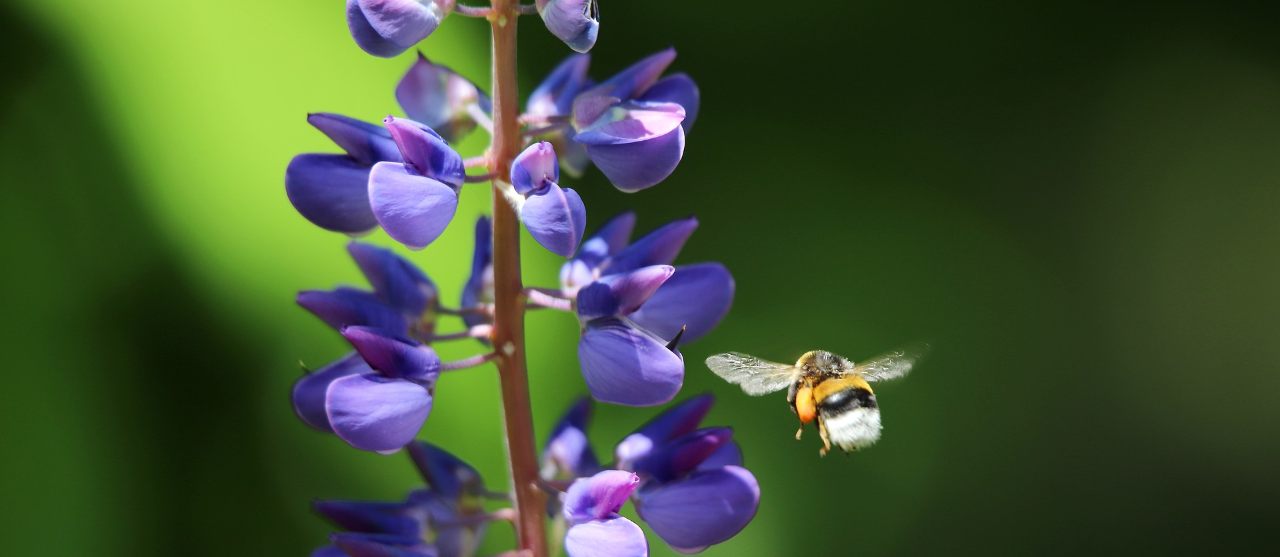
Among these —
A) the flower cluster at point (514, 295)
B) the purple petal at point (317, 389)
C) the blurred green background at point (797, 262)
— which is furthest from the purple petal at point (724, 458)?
the blurred green background at point (797, 262)

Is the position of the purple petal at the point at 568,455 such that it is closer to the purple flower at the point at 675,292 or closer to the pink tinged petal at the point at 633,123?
the purple flower at the point at 675,292

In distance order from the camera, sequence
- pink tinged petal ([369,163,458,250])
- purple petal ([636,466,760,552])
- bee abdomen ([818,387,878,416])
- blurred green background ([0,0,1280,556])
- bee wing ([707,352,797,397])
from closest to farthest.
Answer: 1. pink tinged petal ([369,163,458,250])
2. purple petal ([636,466,760,552])
3. bee wing ([707,352,797,397])
4. bee abdomen ([818,387,878,416])
5. blurred green background ([0,0,1280,556])

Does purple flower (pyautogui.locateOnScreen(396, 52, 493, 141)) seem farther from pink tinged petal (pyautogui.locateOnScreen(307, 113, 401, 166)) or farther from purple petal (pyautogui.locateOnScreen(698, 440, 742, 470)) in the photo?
purple petal (pyautogui.locateOnScreen(698, 440, 742, 470))

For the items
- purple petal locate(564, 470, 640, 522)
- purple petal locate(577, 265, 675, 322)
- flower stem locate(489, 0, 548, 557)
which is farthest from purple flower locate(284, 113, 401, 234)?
purple petal locate(564, 470, 640, 522)

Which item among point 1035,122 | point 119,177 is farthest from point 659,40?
point 119,177

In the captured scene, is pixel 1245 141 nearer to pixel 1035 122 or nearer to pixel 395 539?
pixel 1035 122

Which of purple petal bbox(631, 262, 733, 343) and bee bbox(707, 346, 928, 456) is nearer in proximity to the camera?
purple petal bbox(631, 262, 733, 343)
